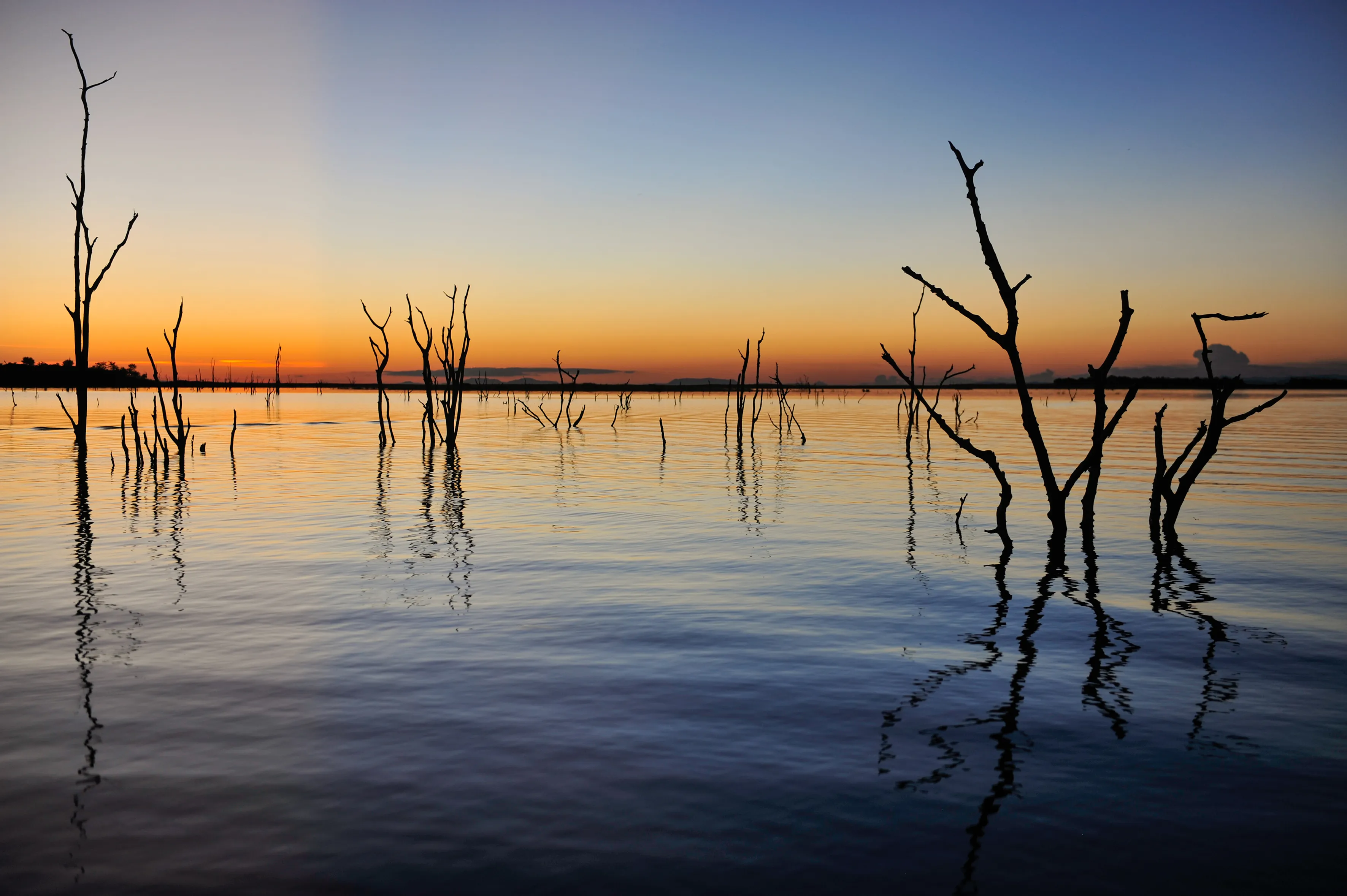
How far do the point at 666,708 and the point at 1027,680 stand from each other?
2.74 m

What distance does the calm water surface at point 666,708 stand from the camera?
157 inches

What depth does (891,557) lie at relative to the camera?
12.0 metres

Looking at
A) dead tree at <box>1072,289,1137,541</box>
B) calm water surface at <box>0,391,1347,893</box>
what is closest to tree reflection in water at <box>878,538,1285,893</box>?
calm water surface at <box>0,391,1347,893</box>

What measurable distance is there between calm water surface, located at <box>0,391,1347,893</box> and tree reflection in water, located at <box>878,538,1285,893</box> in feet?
0.11

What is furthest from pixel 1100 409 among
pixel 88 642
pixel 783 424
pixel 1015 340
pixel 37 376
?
pixel 37 376

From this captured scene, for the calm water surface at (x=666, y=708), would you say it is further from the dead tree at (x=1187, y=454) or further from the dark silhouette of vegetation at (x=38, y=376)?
the dark silhouette of vegetation at (x=38, y=376)

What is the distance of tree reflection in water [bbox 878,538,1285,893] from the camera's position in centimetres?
480

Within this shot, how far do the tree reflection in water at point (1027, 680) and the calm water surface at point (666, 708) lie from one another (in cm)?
3

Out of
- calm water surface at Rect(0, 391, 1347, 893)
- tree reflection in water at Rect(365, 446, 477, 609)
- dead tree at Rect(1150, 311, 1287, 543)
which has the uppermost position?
dead tree at Rect(1150, 311, 1287, 543)

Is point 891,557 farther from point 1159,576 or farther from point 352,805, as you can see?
point 352,805

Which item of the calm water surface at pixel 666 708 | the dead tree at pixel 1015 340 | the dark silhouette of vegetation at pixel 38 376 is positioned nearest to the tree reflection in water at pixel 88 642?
the calm water surface at pixel 666 708

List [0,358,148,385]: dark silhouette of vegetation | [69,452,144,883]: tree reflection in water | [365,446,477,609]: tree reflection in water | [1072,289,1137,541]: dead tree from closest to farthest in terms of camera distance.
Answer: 1. [69,452,144,883]: tree reflection in water
2. [365,446,477,609]: tree reflection in water
3. [1072,289,1137,541]: dead tree
4. [0,358,148,385]: dark silhouette of vegetation

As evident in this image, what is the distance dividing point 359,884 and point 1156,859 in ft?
11.2

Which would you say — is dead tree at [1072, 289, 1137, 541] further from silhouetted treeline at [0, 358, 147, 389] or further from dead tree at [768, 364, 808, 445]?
silhouetted treeline at [0, 358, 147, 389]
